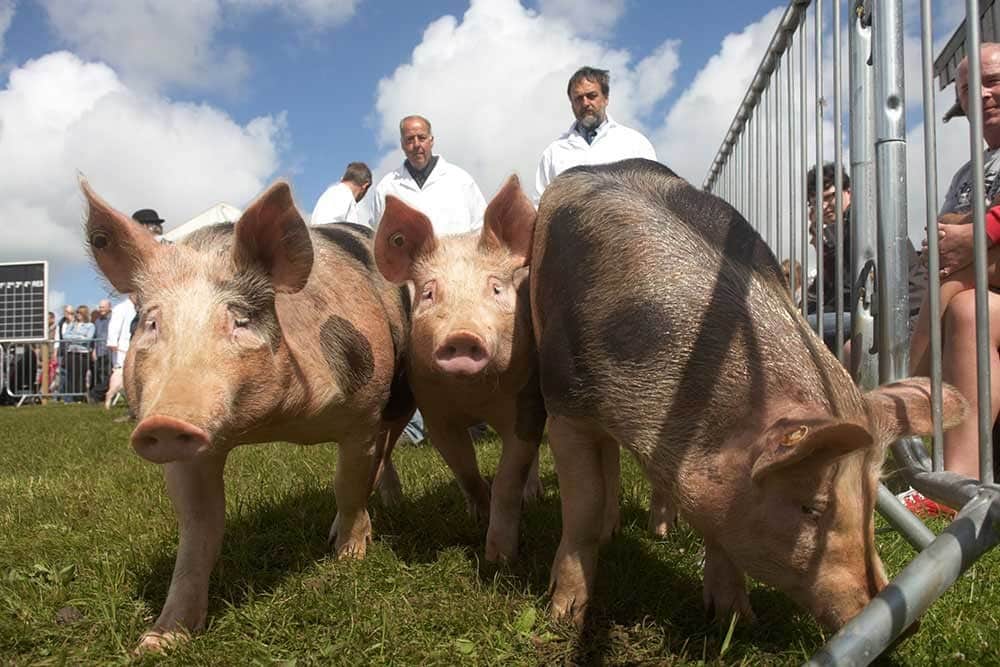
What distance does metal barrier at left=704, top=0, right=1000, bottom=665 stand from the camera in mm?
2227

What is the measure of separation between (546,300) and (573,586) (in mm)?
1124

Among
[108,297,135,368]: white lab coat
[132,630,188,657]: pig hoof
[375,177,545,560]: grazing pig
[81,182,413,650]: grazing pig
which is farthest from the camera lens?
[108,297,135,368]: white lab coat

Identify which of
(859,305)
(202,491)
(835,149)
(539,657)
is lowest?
(539,657)

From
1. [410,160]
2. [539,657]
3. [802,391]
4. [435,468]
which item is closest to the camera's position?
[802,391]

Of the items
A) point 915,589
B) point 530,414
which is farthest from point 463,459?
point 915,589

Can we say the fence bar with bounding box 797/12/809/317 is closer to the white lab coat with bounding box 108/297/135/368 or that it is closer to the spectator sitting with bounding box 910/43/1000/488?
the spectator sitting with bounding box 910/43/1000/488

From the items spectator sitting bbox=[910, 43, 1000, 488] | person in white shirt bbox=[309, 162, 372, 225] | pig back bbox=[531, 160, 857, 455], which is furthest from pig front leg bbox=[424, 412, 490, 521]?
person in white shirt bbox=[309, 162, 372, 225]

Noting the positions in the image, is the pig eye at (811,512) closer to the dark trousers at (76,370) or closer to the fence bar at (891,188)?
the fence bar at (891,188)

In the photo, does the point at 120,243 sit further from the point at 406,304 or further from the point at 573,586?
the point at 573,586

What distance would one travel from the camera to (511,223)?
4.54m

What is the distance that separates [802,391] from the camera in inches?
106

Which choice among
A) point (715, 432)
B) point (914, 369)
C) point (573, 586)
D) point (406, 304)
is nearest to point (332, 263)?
point (406, 304)

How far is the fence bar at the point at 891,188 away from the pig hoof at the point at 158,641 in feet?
8.83

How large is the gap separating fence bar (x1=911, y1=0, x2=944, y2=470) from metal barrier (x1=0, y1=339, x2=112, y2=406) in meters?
20.5
